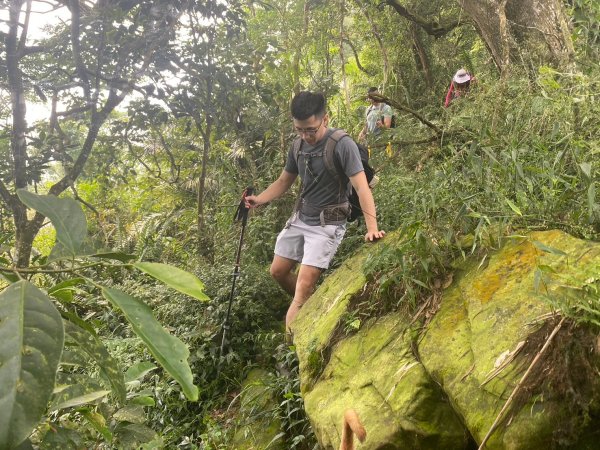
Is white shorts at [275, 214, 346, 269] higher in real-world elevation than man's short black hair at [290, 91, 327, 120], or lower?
lower

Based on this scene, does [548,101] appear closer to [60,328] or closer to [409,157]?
[409,157]

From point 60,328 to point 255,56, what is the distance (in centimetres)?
561

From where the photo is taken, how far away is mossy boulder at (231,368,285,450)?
3.47 metres

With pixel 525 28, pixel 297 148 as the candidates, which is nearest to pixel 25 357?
pixel 297 148

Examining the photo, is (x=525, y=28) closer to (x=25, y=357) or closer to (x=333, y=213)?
(x=333, y=213)

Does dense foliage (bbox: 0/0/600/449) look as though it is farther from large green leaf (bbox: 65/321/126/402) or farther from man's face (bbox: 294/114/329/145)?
man's face (bbox: 294/114/329/145)

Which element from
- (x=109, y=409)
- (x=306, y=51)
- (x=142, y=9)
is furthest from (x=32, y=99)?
(x=306, y=51)

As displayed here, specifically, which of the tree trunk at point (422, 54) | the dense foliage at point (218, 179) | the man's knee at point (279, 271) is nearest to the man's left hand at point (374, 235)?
the dense foliage at point (218, 179)

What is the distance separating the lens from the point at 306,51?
22.5 ft

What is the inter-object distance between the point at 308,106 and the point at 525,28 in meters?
2.27

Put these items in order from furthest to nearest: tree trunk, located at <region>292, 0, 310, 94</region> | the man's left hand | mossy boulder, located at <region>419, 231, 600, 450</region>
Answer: tree trunk, located at <region>292, 0, 310, 94</region>, the man's left hand, mossy boulder, located at <region>419, 231, 600, 450</region>

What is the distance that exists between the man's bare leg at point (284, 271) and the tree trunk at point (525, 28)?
2379 mm

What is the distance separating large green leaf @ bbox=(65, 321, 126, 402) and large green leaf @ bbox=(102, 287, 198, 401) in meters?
0.30

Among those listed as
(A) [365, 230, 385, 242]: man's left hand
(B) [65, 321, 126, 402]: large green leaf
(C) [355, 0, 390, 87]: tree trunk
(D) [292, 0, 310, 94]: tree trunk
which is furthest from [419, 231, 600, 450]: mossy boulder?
(D) [292, 0, 310, 94]: tree trunk
